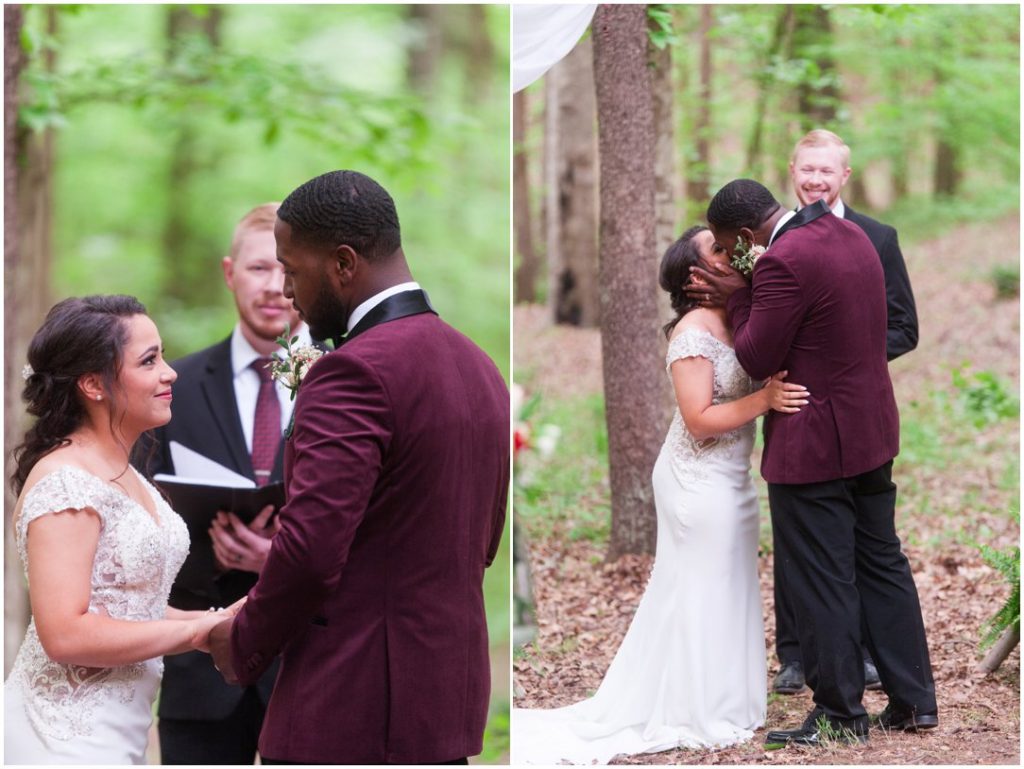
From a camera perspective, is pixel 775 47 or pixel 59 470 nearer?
pixel 59 470

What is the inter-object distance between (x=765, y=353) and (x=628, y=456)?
2198mm

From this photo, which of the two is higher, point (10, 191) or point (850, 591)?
point (10, 191)

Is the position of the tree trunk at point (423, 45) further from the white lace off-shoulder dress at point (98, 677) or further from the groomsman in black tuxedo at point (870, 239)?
the white lace off-shoulder dress at point (98, 677)

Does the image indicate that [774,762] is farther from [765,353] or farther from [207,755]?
[207,755]

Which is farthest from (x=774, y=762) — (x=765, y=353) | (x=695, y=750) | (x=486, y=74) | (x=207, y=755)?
(x=486, y=74)

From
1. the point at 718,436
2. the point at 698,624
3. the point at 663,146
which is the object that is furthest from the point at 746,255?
the point at 663,146

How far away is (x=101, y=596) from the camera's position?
283 centimetres

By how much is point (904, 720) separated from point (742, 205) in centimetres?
200

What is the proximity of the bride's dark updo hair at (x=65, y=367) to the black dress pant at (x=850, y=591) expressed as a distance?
2.39 meters

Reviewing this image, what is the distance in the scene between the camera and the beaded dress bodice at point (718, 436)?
4215mm

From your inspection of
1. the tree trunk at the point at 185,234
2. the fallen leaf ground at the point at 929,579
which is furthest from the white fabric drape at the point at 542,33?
the tree trunk at the point at 185,234

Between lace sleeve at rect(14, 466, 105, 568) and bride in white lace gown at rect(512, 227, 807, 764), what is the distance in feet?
7.31

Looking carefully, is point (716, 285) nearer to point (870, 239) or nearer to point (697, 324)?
point (697, 324)

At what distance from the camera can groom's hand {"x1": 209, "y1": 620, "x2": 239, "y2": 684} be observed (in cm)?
266
